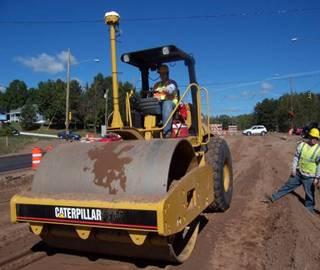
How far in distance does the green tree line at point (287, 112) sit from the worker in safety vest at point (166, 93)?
196 feet

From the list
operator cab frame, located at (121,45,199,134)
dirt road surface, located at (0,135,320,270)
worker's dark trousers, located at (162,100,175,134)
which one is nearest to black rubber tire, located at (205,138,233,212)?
dirt road surface, located at (0,135,320,270)

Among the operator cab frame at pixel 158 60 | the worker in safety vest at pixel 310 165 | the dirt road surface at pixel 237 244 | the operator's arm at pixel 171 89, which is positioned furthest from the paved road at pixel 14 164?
the worker in safety vest at pixel 310 165

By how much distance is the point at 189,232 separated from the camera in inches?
214

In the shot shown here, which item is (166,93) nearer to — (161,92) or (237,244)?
(161,92)

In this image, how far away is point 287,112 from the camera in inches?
3472

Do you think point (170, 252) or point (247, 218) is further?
point (247, 218)

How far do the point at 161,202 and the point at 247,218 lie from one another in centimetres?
370

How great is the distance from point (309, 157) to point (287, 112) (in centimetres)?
8351

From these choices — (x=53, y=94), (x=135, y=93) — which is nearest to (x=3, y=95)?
(x=53, y=94)

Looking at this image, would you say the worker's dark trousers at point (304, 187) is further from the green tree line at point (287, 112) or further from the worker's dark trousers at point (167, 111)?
the green tree line at point (287, 112)

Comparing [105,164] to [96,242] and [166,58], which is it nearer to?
[96,242]

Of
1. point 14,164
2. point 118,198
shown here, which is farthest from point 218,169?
point 14,164

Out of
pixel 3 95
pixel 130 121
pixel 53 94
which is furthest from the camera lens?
pixel 3 95

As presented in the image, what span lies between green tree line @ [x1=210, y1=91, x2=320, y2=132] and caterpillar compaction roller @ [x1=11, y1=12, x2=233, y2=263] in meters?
61.8
